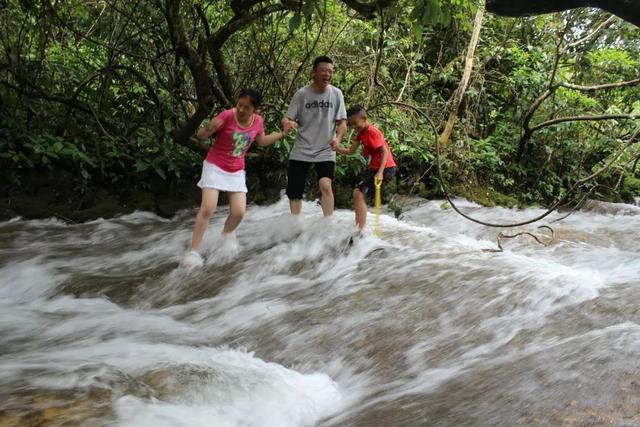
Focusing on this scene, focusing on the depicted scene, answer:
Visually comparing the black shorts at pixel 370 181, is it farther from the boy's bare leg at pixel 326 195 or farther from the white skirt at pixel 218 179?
the white skirt at pixel 218 179

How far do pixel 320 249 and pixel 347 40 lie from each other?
6.06m

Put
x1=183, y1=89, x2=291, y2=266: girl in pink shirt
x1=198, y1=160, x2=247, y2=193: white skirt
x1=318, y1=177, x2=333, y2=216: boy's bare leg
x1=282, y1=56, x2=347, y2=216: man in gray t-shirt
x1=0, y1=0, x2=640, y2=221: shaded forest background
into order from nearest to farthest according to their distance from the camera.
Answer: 1. x1=183, y1=89, x2=291, y2=266: girl in pink shirt
2. x1=198, y1=160, x2=247, y2=193: white skirt
3. x1=282, y1=56, x2=347, y2=216: man in gray t-shirt
4. x1=318, y1=177, x2=333, y2=216: boy's bare leg
5. x1=0, y1=0, x2=640, y2=221: shaded forest background

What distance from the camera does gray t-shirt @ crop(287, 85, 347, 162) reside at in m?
5.55

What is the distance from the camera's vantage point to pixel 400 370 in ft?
10.1

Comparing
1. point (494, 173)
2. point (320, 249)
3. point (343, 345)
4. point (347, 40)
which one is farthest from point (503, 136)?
point (343, 345)

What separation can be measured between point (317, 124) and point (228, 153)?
964 millimetres

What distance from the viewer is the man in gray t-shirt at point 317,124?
5547 mm

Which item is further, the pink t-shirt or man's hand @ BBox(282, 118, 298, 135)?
man's hand @ BBox(282, 118, 298, 135)

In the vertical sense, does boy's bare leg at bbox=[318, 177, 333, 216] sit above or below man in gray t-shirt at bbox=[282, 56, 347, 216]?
below

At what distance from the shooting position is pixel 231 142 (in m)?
5.05

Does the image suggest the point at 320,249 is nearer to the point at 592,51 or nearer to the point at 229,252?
the point at 229,252

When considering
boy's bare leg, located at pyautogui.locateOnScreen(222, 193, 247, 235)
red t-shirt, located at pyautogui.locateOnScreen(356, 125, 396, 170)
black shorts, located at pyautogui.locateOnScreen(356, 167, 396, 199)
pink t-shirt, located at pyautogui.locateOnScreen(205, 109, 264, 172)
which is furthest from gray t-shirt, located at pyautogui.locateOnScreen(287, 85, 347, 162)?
boy's bare leg, located at pyautogui.locateOnScreen(222, 193, 247, 235)

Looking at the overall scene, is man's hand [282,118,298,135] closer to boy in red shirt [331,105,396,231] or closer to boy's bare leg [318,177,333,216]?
boy in red shirt [331,105,396,231]

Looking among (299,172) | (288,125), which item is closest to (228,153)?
(288,125)
